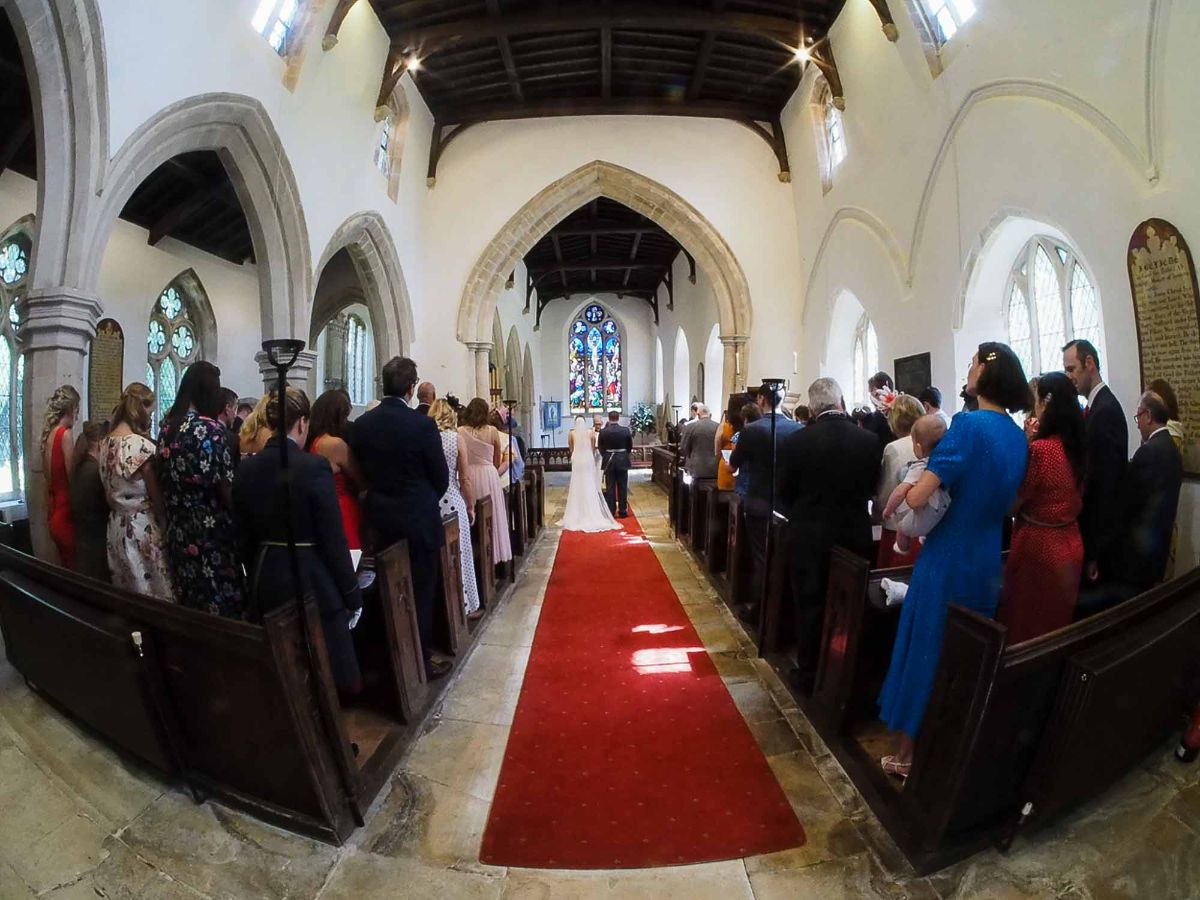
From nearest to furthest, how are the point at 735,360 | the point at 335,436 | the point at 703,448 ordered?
1. the point at 335,436
2. the point at 703,448
3. the point at 735,360

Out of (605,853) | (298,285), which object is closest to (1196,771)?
(605,853)

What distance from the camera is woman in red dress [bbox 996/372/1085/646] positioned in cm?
236

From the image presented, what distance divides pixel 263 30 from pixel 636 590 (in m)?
6.53

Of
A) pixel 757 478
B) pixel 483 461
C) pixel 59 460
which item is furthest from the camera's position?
pixel 483 461

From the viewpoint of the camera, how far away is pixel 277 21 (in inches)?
263

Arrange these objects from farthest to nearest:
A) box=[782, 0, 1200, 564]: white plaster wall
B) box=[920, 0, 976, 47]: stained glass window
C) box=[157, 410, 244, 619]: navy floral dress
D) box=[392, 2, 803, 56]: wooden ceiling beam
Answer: box=[392, 2, 803, 56]: wooden ceiling beam → box=[920, 0, 976, 47]: stained glass window → box=[782, 0, 1200, 564]: white plaster wall → box=[157, 410, 244, 619]: navy floral dress

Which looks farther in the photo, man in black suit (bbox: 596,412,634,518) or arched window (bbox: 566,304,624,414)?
arched window (bbox: 566,304,624,414)

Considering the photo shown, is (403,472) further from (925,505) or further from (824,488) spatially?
(925,505)

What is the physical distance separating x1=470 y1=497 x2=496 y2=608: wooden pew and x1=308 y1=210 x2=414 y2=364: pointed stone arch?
219 inches

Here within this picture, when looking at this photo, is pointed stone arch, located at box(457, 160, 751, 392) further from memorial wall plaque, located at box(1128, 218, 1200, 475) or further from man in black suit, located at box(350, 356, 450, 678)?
man in black suit, located at box(350, 356, 450, 678)

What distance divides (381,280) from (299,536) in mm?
8601

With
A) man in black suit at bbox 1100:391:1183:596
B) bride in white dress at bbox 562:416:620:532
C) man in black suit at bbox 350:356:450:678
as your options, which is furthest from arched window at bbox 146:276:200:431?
man in black suit at bbox 1100:391:1183:596

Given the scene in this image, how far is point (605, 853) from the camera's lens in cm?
222

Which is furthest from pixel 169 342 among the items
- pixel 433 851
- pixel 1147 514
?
pixel 1147 514
